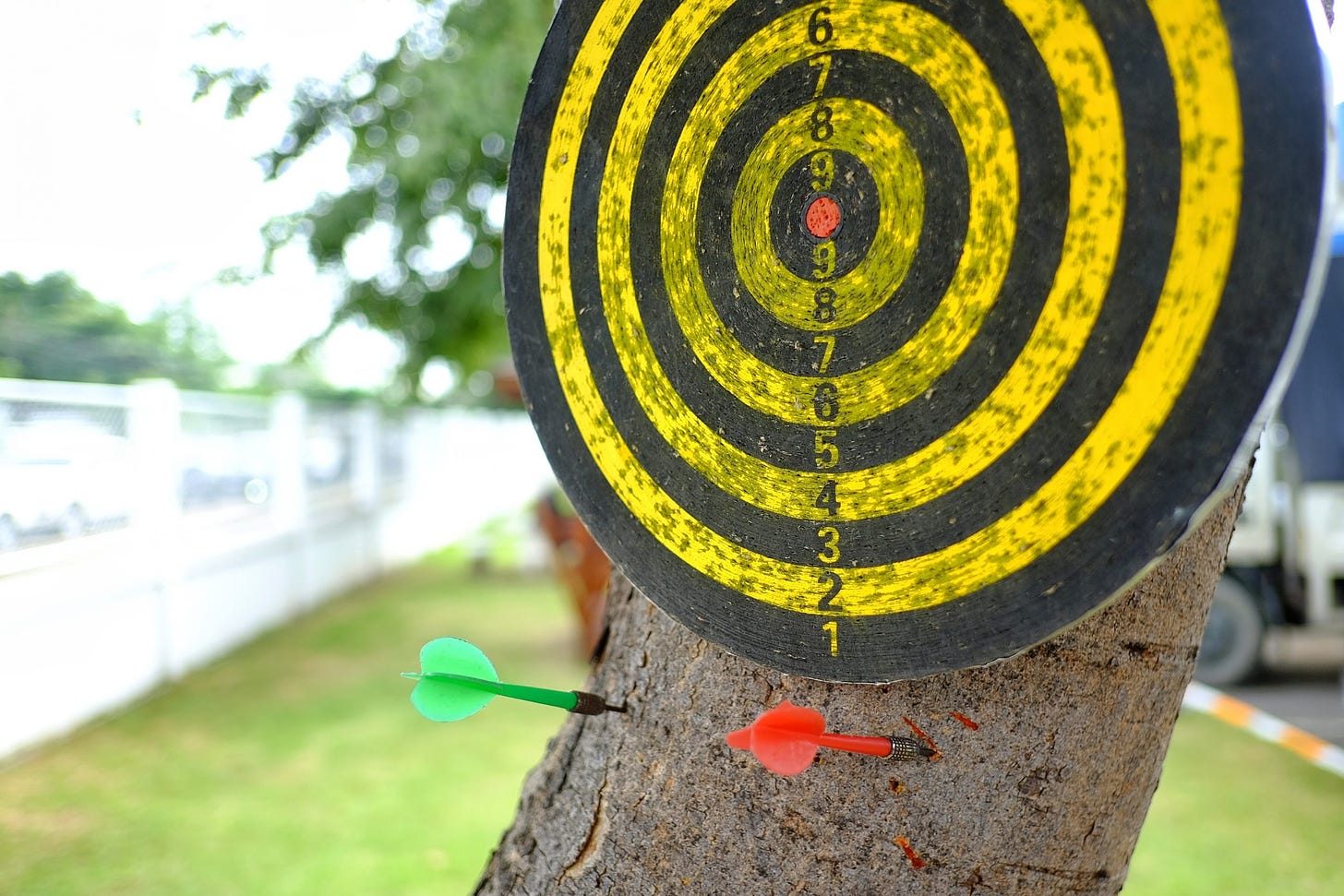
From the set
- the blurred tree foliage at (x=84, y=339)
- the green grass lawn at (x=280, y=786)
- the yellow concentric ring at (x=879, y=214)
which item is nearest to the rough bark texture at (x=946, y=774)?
the yellow concentric ring at (x=879, y=214)

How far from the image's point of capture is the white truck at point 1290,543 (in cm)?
390

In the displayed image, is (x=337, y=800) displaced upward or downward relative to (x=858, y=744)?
downward

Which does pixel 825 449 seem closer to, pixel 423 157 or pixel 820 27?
pixel 820 27

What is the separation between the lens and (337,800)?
10.8 feet

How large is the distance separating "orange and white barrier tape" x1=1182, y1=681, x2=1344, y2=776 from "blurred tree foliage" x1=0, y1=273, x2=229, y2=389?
5.72 meters

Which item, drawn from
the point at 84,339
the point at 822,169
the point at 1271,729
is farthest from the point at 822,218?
the point at 84,339

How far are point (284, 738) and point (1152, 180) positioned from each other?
13.2ft

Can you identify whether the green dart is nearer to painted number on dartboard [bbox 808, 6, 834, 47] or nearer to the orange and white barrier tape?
painted number on dartboard [bbox 808, 6, 834, 47]

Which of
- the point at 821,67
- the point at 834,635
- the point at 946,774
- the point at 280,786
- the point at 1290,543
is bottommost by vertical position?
the point at 280,786

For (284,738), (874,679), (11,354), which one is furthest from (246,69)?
(874,679)

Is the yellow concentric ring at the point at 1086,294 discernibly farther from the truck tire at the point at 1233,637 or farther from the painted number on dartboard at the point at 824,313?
the truck tire at the point at 1233,637

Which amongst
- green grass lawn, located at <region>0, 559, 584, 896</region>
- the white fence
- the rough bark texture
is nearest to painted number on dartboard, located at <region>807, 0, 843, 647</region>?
the rough bark texture

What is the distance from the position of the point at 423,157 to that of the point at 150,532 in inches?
101

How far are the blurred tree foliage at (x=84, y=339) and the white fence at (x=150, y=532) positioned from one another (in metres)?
1.07
